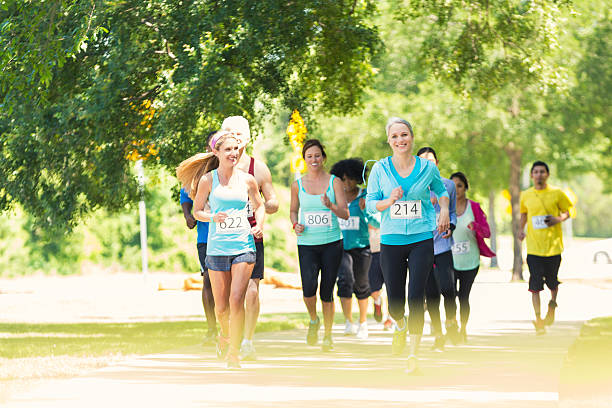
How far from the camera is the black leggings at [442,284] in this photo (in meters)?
11.3

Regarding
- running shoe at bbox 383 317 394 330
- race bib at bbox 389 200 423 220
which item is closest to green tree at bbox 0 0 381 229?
running shoe at bbox 383 317 394 330

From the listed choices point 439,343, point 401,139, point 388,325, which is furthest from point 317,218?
point 388,325

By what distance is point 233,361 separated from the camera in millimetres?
9609

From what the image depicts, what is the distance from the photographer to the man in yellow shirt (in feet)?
46.0

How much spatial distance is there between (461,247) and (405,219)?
335 cm

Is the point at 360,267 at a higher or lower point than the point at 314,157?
lower

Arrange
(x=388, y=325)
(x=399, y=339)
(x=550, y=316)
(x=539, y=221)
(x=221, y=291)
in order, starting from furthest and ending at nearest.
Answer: (x=388, y=325), (x=550, y=316), (x=539, y=221), (x=399, y=339), (x=221, y=291)

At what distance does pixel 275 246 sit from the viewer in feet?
147

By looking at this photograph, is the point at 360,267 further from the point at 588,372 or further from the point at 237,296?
the point at 588,372

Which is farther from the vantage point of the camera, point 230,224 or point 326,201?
point 326,201

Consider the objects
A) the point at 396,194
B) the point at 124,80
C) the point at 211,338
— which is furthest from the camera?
the point at 124,80

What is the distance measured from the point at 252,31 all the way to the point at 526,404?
7.13m

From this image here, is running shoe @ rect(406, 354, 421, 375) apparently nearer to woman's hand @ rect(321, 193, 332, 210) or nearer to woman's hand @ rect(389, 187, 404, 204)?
woman's hand @ rect(389, 187, 404, 204)

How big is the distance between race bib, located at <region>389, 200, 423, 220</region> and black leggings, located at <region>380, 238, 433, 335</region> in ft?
0.78
